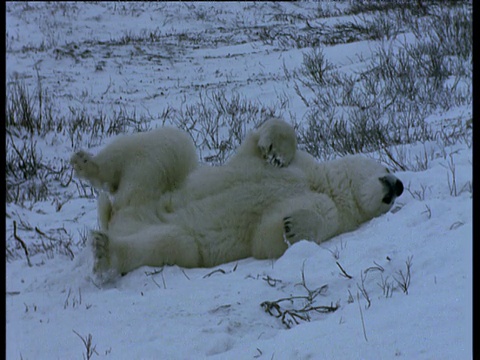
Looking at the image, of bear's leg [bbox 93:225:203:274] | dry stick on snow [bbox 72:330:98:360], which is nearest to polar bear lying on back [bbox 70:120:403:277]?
bear's leg [bbox 93:225:203:274]

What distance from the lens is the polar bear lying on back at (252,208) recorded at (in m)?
4.55

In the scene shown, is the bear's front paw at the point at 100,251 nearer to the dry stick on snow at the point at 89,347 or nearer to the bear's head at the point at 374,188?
the dry stick on snow at the point at 89,347

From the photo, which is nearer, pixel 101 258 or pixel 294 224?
pixel 101 258

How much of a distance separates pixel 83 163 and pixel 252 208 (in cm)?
118

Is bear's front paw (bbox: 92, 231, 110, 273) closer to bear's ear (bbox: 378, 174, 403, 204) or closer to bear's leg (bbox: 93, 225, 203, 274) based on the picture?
bear's leg (bbox: 93, 225, 203, 274)

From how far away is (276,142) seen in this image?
192 inches

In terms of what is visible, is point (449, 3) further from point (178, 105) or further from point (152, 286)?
point (152, 286)

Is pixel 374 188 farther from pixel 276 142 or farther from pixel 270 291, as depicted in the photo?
pixel 270 291

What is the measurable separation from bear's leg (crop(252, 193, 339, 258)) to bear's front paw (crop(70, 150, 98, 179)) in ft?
3.96

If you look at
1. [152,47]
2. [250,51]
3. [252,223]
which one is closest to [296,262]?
[252,223]

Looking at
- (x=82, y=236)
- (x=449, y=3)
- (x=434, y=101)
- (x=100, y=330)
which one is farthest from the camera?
(x=449, y=3)

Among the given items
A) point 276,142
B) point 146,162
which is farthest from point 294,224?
point 146,162

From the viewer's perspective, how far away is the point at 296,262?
4.16 metres
